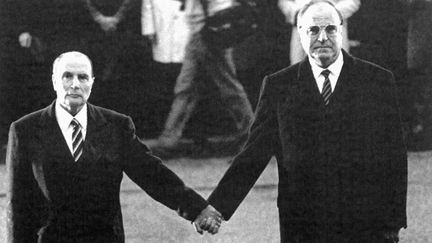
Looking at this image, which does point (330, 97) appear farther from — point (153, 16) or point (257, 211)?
point (153, 16)

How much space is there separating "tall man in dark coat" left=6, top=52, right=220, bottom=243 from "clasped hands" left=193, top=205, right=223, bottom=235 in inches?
11.2

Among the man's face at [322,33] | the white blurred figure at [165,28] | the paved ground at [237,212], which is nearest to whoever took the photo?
the man's face at [322,33]

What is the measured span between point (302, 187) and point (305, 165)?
0.07m

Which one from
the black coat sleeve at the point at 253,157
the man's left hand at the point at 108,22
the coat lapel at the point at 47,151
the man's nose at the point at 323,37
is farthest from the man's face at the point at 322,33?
the man's left hand at the point at 108,22

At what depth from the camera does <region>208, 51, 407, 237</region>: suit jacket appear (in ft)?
8.71

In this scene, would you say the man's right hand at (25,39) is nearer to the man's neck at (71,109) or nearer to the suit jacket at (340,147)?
the man's neck at (71,109)

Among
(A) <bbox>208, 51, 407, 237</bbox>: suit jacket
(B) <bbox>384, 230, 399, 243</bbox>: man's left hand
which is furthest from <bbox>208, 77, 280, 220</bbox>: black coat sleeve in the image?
(B) <bbox>384, 230, 399, 243</bbox>: man's left hand

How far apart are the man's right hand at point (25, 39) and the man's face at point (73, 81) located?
112 cm

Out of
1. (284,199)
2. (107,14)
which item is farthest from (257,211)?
(107,14)

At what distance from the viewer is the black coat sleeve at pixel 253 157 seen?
2729mm

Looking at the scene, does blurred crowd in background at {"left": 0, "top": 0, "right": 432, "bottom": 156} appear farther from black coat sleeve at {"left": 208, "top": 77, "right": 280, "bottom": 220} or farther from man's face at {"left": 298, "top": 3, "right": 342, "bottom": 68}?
black coat sleeve at {"left": 208, "top": 77, "right": 280, "bottom": 220}

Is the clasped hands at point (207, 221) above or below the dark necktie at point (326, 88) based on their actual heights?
below

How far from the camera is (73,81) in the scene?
2.58 metres

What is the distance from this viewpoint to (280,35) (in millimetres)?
4051
